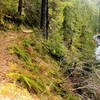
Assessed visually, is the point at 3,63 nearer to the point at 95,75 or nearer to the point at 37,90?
the point at 37,90

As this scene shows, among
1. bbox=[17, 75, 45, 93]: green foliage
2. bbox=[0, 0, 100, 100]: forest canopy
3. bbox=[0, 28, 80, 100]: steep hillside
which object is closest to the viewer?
bbox=[0, 28, 80, 100]: steep hillside

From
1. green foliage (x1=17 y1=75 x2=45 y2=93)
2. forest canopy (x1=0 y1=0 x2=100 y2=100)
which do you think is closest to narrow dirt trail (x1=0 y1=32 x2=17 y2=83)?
forest canopy (x1=0 y1=0 x2=100 y2=100)

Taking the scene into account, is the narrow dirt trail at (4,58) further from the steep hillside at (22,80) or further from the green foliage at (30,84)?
the green foliage at (30,84)

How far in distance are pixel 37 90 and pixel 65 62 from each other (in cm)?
406

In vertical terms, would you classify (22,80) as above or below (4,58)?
below

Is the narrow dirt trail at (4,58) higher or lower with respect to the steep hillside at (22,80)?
higher

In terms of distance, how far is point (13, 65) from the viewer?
408 cm

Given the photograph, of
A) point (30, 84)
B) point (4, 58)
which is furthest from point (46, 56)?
point (30, 84)

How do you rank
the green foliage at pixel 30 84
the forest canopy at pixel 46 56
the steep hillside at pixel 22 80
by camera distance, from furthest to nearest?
1. the forest canopy at pixel 46 56
2. the green foliage at pixel 30 84
3. the steep hillside at pixel 22 80

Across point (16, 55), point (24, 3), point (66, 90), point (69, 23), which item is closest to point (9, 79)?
point (16, 55)

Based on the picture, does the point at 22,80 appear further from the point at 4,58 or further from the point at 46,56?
the point at 46,56

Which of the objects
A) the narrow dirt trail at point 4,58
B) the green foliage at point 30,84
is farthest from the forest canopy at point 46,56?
the narrow dirt trail at point 4,58

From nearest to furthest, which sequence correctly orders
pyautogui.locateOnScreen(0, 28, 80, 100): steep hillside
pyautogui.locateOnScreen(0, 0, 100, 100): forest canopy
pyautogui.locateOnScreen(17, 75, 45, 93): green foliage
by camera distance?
1. pyautogui.locateOnScreen(0, 28, 80, 100): steep hillside
2. pyautogui.locateOnScreen(17, 75, 45, 93): green foliage
3. pyautogui.locateOnScreen(0, 0, 100, 100): forest canopy

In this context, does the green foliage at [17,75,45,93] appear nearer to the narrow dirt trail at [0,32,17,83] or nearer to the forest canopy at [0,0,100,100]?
the forest canopy at [0,0,100,100]
